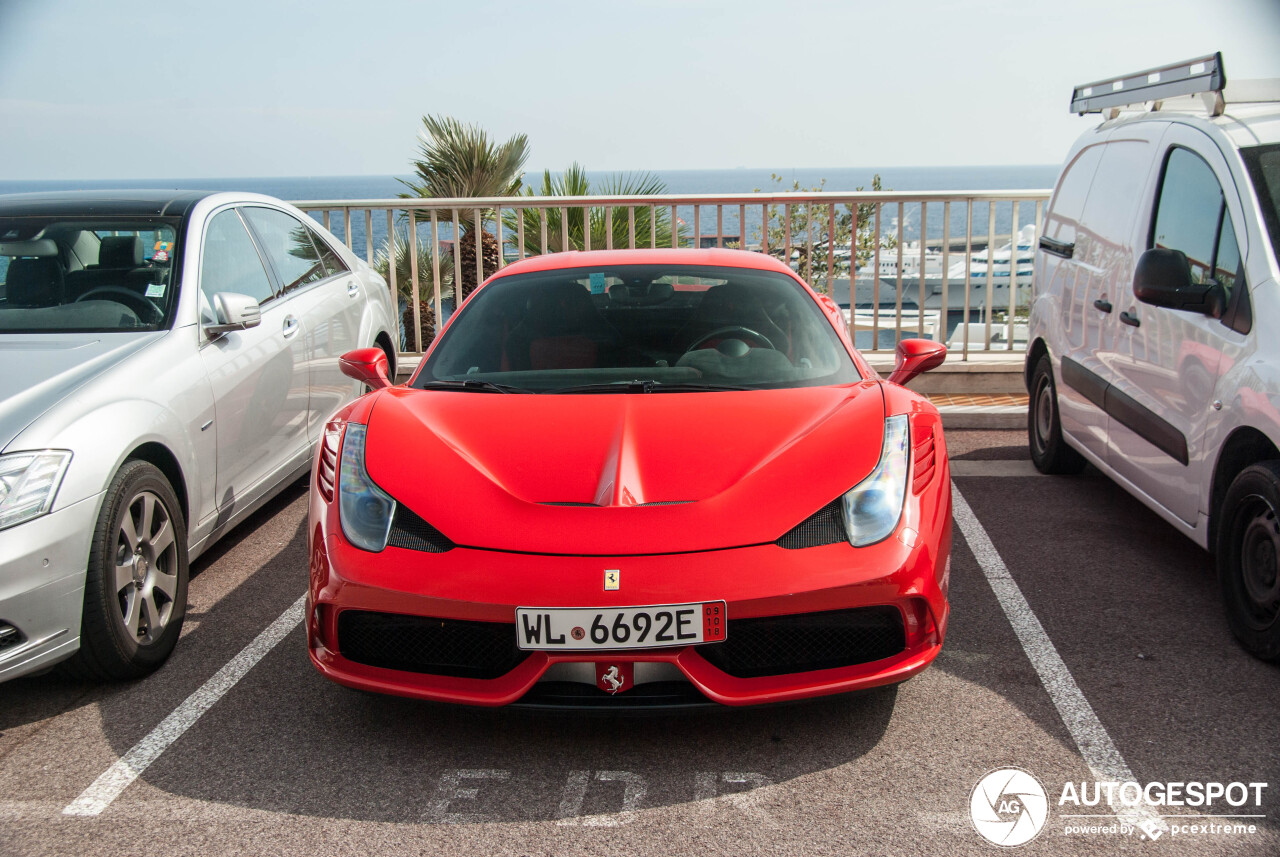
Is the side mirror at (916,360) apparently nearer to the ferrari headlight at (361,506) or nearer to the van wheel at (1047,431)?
the ferrari headlight at (361,506)

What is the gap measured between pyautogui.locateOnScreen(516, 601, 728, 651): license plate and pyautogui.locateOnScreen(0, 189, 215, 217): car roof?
2.74m

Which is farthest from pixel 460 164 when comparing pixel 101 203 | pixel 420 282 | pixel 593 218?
pixel 101 203

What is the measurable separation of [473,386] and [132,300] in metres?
1.49

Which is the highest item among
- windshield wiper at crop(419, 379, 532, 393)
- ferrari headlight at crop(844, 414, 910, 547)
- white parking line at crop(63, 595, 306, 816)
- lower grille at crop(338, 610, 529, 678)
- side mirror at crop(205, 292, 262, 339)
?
side mirror at crop(205, 292, 262, 339)

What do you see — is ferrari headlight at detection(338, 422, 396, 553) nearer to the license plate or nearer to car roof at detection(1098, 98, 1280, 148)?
the license plate

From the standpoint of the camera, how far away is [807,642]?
107 inches

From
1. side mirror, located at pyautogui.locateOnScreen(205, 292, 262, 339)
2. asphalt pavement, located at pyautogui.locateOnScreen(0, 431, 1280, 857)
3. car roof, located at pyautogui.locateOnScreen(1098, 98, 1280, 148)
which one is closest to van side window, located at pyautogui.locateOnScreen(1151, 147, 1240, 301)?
car roof, located at pyautogui.locateOnScreen(1098, 98, 1280, 148)

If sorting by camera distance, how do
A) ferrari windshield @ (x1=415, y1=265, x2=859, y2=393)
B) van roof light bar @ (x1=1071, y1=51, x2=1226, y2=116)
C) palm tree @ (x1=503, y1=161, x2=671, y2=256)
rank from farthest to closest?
palm tree @ (x1=503, y1=161, x2=671, y2=256)
van roof light bar @ (x1=1071, y1=51, x2=1226, y2=116)
ferrari windshield @ (x1=415, y1=265, x2=859, y2=393)

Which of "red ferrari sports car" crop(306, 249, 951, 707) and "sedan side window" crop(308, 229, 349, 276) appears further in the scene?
"sedan side window" crop(308, 229, 349, 276)

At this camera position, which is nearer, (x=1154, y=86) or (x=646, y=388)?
(x=646, y=388)

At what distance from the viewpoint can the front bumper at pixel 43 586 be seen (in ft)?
9.29

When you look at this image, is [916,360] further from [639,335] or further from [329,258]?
[329,258]

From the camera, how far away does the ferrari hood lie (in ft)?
8.90

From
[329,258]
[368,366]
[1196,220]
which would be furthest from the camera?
[329,258]
